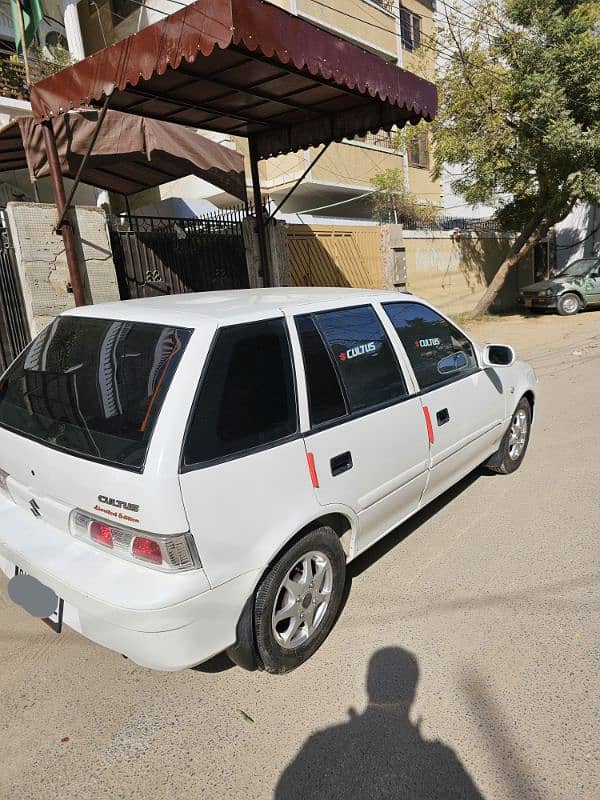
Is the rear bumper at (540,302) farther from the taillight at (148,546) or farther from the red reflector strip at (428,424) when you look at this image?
the taillight at (148,546)

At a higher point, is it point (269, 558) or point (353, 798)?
point (269, 558)

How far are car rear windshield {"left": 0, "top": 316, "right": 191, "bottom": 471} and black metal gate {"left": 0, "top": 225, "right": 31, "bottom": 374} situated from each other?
343cm

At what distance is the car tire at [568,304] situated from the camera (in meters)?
14.2

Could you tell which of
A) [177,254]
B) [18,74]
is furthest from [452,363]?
[18,74]

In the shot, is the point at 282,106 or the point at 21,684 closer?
the point at 21,684

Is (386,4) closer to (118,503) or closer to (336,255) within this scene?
(336,255)

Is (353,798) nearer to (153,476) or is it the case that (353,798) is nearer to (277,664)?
(277,664)

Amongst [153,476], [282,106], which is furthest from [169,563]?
[282,106]

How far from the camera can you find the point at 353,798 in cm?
186

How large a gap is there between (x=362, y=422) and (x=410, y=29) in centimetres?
2160

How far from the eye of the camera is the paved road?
1935 millimetres

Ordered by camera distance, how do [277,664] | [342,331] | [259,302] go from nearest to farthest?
1. [277,664]
2. [259,302]
3. [342,331]

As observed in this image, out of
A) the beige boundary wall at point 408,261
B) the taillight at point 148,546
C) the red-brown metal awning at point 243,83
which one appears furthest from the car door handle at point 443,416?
the beige boundary wall at point 408,261

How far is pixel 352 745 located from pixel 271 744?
0.32 metres
